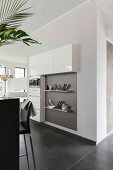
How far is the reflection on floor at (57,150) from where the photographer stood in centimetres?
215

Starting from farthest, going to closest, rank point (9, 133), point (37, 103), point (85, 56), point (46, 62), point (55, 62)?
point (37, 103)
point (46, 62)
point (55, 62)
point (85, 56)
point (9, 133)

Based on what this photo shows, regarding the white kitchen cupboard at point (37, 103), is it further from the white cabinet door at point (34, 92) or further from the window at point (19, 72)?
the window at point (19, 72)

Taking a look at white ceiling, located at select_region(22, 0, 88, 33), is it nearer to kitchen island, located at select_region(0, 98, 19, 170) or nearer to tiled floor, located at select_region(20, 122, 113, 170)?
kitchen island, located at select_region(0, 98, 19, 170)

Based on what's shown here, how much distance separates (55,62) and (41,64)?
0.61 meters

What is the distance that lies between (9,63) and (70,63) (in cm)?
629

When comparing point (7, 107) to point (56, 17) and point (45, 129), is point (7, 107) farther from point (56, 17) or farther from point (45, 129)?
point (56, 17)

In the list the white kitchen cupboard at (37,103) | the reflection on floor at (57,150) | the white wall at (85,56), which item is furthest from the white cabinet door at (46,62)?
the reflection on floor at (57,150)

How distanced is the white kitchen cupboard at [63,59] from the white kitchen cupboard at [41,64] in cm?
20

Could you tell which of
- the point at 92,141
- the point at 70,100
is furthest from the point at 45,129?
the point at 92,141

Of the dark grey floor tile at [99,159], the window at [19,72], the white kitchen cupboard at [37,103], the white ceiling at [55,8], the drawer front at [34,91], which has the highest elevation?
the white ceiling at [55,8]

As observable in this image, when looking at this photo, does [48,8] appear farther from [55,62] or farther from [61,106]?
[61,106]

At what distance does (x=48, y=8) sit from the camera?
3.37m

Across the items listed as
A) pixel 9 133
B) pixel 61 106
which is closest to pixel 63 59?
pixel 61 106

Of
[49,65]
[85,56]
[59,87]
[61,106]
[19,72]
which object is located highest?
[19,72]
